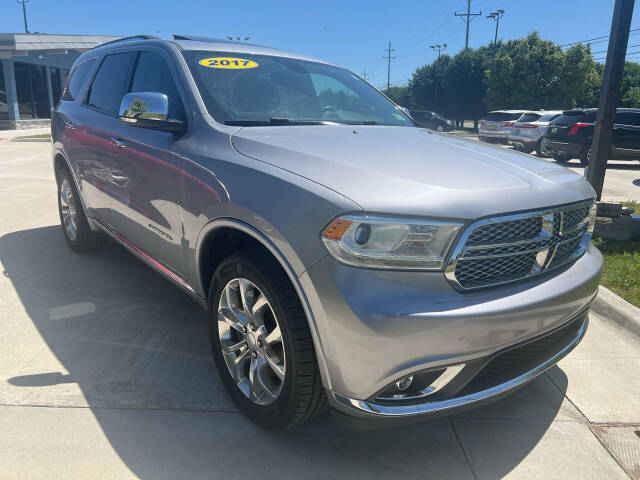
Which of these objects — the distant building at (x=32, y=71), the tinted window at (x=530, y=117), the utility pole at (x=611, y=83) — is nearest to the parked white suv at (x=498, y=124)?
the tinted window at (x=530, y=117)

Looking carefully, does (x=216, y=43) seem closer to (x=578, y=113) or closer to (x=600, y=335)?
(x=600, y=335)

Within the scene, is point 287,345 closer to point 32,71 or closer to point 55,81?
point 32,71

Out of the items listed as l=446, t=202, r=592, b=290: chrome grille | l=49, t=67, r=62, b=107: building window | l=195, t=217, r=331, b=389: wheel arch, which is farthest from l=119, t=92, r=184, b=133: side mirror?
l=49, t=67, r=62, b=107: building window

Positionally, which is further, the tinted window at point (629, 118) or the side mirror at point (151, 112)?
the tinted window at point (629, 118)

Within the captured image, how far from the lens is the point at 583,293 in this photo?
7.61 ft

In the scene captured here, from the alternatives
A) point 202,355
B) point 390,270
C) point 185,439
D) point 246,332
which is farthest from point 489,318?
point 202,355

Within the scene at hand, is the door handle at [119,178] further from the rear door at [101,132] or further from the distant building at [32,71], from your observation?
the distant building at [32,71]

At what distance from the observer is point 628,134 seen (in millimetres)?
14547

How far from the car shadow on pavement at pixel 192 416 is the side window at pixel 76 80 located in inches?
76.4

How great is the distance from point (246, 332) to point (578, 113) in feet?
48.7

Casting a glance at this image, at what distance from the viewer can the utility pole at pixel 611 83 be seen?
558 centimetres

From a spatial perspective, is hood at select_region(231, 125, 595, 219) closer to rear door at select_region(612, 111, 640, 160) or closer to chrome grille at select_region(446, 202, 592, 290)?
chrome grille at select_region(446, 202, 592, 290)

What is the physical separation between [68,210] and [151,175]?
238 cm

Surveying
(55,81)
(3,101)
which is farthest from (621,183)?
(55,81)
